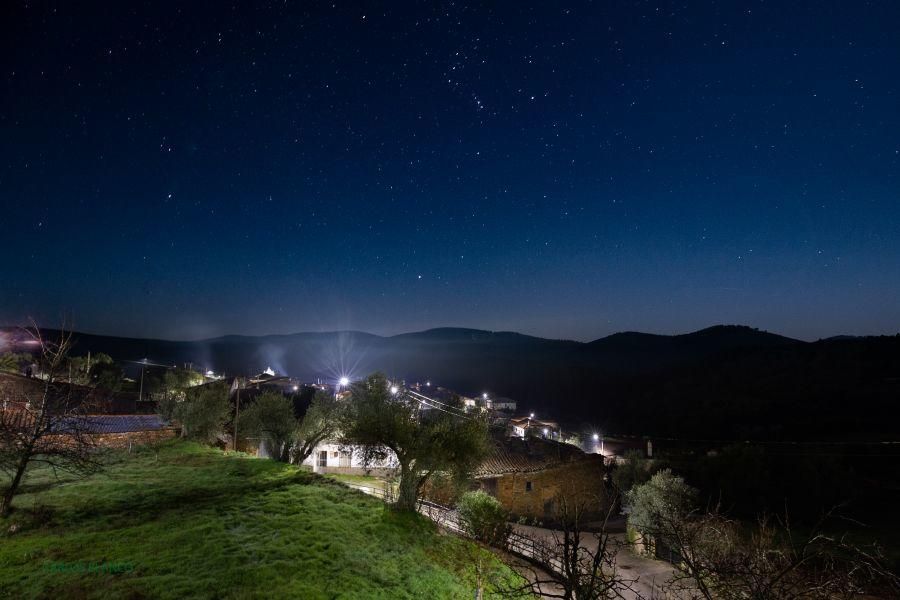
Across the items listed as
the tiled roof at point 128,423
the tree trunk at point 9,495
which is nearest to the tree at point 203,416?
the tiled roof at point 128,423

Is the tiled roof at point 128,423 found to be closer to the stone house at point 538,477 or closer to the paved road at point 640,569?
the stone house at point 538,477

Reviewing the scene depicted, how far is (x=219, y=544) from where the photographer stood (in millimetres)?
14477

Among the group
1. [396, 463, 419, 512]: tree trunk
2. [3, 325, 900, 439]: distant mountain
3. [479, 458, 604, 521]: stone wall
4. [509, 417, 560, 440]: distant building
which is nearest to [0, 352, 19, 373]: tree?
[396, 463, 419, 512]: tree trunk

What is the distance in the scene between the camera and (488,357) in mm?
186000

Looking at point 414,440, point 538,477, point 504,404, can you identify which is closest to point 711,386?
point 504,404

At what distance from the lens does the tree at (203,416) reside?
35.1 meters

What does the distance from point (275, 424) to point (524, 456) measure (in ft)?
63.4

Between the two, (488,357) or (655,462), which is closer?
(655,462)

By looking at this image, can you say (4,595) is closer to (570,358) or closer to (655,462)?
(655,462)

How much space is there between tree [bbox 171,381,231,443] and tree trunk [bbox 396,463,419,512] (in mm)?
21508

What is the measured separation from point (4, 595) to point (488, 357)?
7017 inches

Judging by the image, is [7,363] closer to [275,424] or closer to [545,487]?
[275,424]

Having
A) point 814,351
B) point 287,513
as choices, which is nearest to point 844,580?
point 287,513

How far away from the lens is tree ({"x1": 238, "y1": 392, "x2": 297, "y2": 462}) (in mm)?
31281
